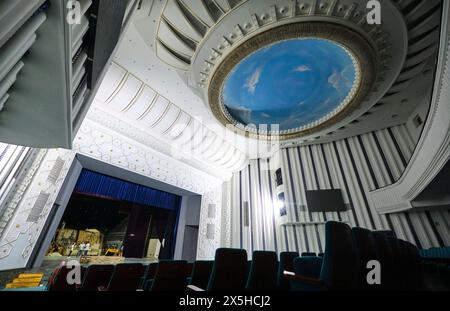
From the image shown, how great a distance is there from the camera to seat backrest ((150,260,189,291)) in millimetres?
1876

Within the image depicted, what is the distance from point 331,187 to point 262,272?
5.20 m

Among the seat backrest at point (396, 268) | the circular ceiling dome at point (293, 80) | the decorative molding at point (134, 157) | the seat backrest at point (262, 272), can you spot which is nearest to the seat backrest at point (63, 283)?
the seat backrest at point (262, 272)

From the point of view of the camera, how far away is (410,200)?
448 centimetres

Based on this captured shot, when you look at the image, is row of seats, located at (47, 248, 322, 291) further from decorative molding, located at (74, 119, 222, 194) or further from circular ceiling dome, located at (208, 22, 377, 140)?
circular ceiling dome, located at (208, 22, 377, 140)

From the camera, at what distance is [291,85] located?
4965 millimetres

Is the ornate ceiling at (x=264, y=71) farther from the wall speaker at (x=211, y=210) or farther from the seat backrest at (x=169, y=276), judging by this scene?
the seat backrest at (x=169, y=276)

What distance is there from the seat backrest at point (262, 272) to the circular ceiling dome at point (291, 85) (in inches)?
143

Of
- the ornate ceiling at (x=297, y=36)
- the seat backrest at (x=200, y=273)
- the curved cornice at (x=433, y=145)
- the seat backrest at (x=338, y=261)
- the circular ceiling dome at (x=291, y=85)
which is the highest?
the circular ceiling dome at (x=291, y=85)

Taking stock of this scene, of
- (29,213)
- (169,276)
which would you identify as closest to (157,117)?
(29,213)

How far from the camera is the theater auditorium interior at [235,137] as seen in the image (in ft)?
4.70

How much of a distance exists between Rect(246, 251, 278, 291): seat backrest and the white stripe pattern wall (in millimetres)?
4408
